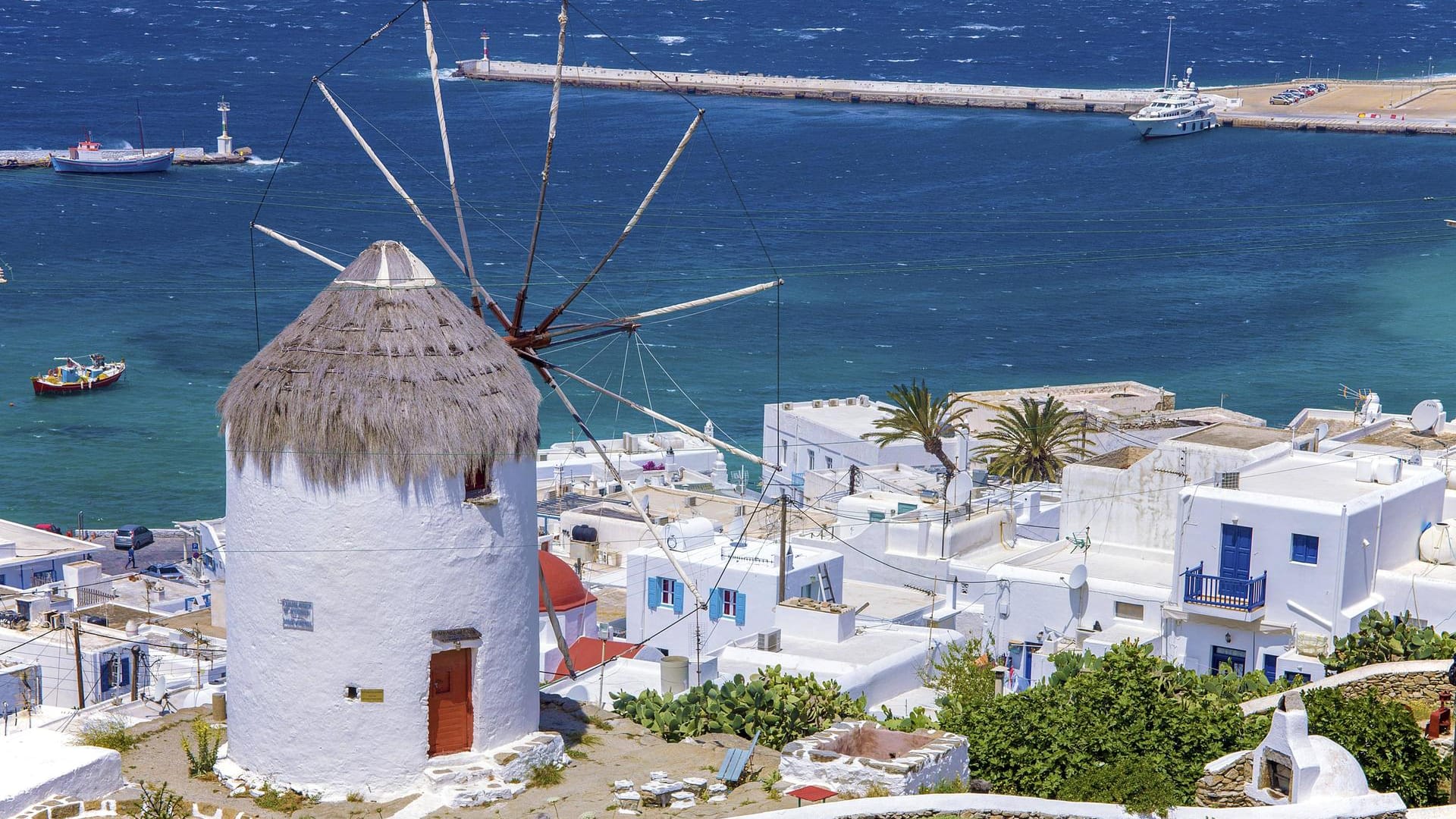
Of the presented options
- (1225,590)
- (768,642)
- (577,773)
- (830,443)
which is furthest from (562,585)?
(830,443)

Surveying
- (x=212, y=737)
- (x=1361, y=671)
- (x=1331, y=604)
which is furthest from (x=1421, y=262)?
(x=212, y=737)

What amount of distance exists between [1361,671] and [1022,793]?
745cm

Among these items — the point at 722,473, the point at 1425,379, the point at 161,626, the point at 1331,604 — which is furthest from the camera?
the point at 1425,379

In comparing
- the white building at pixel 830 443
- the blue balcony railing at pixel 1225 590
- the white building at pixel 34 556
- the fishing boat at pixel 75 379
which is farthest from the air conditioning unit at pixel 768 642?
the fishing boat at pixel 75 379

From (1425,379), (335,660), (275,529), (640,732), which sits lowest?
(1425,379)

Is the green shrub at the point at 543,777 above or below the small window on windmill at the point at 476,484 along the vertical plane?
below

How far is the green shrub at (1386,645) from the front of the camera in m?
27.2

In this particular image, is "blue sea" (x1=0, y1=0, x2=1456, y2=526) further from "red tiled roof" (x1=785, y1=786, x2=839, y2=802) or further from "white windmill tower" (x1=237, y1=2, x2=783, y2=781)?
"red tiled roof" (x1=785, y1=786, x2=839, y2=802)

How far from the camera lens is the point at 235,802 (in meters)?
20.1

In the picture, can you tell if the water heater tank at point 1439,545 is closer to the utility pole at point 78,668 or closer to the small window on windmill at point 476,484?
the small window on windmill at point 476,484

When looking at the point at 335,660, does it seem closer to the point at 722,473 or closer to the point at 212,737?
the point at 212,737

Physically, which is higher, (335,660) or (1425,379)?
(335,660)

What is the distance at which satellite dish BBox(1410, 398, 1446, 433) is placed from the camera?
173ft

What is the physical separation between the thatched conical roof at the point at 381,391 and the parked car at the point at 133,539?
2005 inches
